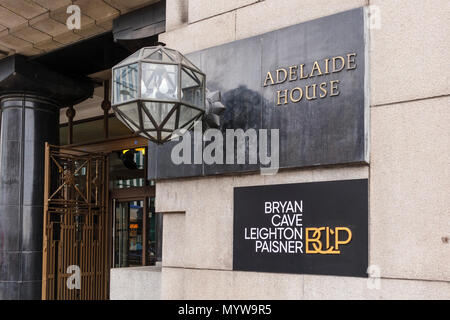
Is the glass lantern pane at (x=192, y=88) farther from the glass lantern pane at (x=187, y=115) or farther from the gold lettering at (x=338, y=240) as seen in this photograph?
the gold lettering at (x=338, y=240)

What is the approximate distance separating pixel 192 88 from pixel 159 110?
0.41 m

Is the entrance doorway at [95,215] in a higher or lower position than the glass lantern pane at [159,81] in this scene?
lower

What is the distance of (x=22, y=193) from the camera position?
973 centimetres

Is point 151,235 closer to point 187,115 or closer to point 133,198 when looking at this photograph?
point 133,198

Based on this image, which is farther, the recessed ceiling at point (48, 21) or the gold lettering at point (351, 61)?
the recessed ceiling at point (48, 21)

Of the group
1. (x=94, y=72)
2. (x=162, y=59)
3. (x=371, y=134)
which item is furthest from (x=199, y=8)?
(x=94, y=72)

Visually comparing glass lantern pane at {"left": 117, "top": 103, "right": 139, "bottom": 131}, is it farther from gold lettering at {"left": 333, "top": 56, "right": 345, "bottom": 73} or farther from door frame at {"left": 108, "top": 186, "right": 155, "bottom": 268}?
door frame at {"left": 108, "top": 186, "right": 155, "bottom": 268}

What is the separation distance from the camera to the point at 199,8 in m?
5.85

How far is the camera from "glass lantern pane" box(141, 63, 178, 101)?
4586 mm

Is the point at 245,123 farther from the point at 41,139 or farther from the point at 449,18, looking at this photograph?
the point at 41,139

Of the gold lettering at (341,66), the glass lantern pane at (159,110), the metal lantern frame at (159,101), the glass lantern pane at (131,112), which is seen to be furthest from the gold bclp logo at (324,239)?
the glass lantern pane at (131,112)

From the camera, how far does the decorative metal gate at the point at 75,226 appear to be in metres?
10.0

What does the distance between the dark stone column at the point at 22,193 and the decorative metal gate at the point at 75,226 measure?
18 centimetres

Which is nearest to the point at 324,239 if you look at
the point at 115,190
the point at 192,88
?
the point at 192,88
